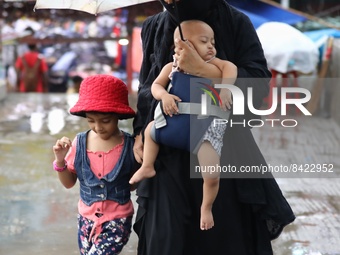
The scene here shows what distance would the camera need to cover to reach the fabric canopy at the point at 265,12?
13.3 meters

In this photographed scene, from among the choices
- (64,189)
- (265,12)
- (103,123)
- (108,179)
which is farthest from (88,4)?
(265,12)

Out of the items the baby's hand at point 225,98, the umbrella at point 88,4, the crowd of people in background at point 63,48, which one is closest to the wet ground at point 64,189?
the umbrella at point 88,4

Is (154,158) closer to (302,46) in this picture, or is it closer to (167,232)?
(167,232)

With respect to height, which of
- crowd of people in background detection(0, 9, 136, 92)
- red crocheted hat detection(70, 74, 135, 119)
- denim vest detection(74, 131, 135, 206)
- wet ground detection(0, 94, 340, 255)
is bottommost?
crowd of people in background detection(0, 9, 136, 92)

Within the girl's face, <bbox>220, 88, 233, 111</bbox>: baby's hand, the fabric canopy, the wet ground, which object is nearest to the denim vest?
the girl's face

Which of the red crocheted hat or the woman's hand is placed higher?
the red crocheted hat

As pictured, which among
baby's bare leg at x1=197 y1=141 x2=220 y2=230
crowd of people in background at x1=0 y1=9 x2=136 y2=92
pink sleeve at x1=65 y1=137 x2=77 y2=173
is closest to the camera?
baby's bare leg at x1=197 y1=141 x2=220 y2=230

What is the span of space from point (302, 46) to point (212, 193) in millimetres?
9530

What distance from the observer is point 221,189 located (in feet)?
10.9

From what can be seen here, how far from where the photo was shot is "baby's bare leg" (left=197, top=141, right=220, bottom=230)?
311 cm

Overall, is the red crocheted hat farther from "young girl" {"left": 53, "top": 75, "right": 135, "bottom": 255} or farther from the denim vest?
the denim vest

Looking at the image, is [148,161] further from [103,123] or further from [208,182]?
[103,123]

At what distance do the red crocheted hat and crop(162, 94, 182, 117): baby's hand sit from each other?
1.30 ft

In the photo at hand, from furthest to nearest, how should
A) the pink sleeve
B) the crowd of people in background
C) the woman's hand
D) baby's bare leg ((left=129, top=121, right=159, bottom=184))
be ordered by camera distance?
the crowd of people in background < the pink sleeve < the woman's hand < baby's bare leg ((left=129, top=121, right=159, bottom=184))
